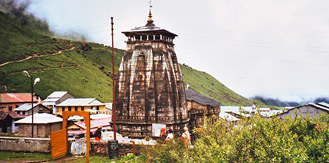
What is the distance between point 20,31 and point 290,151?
6624 inches

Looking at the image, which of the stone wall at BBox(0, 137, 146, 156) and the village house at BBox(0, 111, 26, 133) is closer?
the stone wall at BBox(0, 137, 146, 156)

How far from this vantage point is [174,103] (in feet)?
115

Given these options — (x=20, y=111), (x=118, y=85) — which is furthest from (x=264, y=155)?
(x=20, y=111)

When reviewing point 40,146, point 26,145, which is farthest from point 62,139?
point 26,145

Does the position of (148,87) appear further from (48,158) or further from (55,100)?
(55,100)

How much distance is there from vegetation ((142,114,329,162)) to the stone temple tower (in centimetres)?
1730

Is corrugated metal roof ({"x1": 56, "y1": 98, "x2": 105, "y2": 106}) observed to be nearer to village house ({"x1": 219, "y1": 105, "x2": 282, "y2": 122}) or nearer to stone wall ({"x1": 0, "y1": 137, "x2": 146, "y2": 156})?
village house ({"x1": 219, "y1": 105, "x2": 282, "y2": 122})

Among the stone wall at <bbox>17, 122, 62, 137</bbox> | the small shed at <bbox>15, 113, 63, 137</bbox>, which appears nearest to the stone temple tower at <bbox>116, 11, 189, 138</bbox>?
the small shed at <bbox>15, 113, 63, 137</bbox>

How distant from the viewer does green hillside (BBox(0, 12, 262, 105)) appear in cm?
10438

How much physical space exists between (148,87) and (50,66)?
10524 cm

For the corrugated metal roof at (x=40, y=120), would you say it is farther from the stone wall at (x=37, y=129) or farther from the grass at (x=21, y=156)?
the grass at (x=21, y=156)

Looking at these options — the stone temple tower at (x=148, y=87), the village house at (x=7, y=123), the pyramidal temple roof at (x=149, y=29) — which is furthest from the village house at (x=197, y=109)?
the village house at (x=7, y=123)

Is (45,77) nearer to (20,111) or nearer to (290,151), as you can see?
(20,111)

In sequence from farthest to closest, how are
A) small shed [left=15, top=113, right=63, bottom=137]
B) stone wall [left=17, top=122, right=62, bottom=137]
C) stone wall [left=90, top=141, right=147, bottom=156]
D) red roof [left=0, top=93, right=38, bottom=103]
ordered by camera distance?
1. red roof [left=0, top=93, right=38, bottom=103]
2. stone wall [left=17, top=122, right=62, bottom=137]
3. small shed [left=15, top=113, right=63, bottom=137]
4. stone wall [left=90, top=141, right=147, bottom=156]
